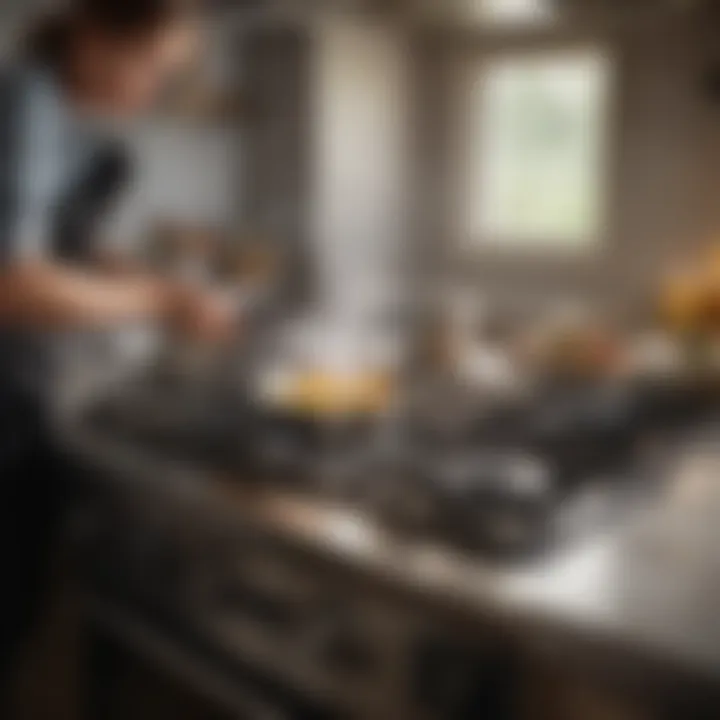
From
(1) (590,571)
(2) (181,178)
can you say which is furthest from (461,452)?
(2) (181,178)

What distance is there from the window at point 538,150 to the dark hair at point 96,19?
0.19 m

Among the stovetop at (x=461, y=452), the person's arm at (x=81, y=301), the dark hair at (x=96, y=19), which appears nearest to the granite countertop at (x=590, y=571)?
the stovetop at (x=461, y=452)

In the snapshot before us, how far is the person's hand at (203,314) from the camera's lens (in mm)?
732

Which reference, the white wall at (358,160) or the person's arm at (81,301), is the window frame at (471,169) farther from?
the person's arm at (81,301)

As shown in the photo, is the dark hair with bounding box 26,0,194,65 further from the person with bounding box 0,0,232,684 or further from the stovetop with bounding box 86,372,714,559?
the stovetop with bounding box 86,372,714,559

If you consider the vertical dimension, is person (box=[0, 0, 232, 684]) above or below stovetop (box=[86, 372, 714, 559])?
above

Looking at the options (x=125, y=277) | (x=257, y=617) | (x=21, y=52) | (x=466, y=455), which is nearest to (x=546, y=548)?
(x=466, y=455)

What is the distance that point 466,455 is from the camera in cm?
70

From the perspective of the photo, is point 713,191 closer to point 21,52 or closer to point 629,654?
point 629,654

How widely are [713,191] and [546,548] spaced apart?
0.22m

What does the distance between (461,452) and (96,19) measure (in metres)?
0.34

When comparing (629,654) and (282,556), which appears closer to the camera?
(629,654)

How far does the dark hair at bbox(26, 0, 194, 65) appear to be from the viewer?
71 centimetres

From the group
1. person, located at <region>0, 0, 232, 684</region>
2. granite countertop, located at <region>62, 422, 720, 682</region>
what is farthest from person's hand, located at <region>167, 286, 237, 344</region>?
granite countertop, located at <region>62, 422, 720, 682</region>
